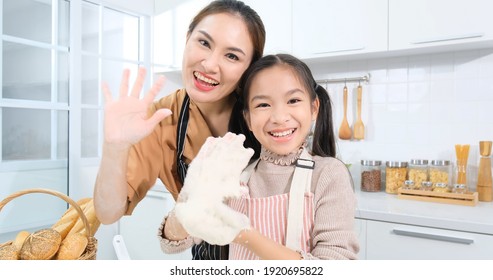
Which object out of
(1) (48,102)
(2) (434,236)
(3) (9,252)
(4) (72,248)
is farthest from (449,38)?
(1) (48,102)

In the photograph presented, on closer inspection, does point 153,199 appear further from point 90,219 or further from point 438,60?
point 438,60

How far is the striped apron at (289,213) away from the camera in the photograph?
0.71m

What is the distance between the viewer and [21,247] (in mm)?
828

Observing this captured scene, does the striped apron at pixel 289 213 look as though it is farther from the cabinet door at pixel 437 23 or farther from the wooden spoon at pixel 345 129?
the wooden spoon at pixel 345 129

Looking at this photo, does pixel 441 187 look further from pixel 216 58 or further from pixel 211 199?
pixel 211 199

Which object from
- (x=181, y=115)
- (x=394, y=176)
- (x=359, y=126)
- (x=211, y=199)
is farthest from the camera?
(x=359, y=126)

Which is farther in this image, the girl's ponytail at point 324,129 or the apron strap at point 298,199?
the girl's ponytail at point 324,129

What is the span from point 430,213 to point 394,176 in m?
0.42

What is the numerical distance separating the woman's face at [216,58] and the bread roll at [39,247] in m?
0.41

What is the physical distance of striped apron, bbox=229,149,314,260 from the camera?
71 cm

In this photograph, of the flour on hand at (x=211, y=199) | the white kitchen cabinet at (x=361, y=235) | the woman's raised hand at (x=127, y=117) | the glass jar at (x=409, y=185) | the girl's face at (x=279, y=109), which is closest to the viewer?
the flour on hand at (x=211, y=199)

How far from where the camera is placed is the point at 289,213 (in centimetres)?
71

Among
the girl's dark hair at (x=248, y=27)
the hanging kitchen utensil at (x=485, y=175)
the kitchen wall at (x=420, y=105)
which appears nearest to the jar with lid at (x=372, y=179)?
the kitchen wall at (x=420, y=105)
